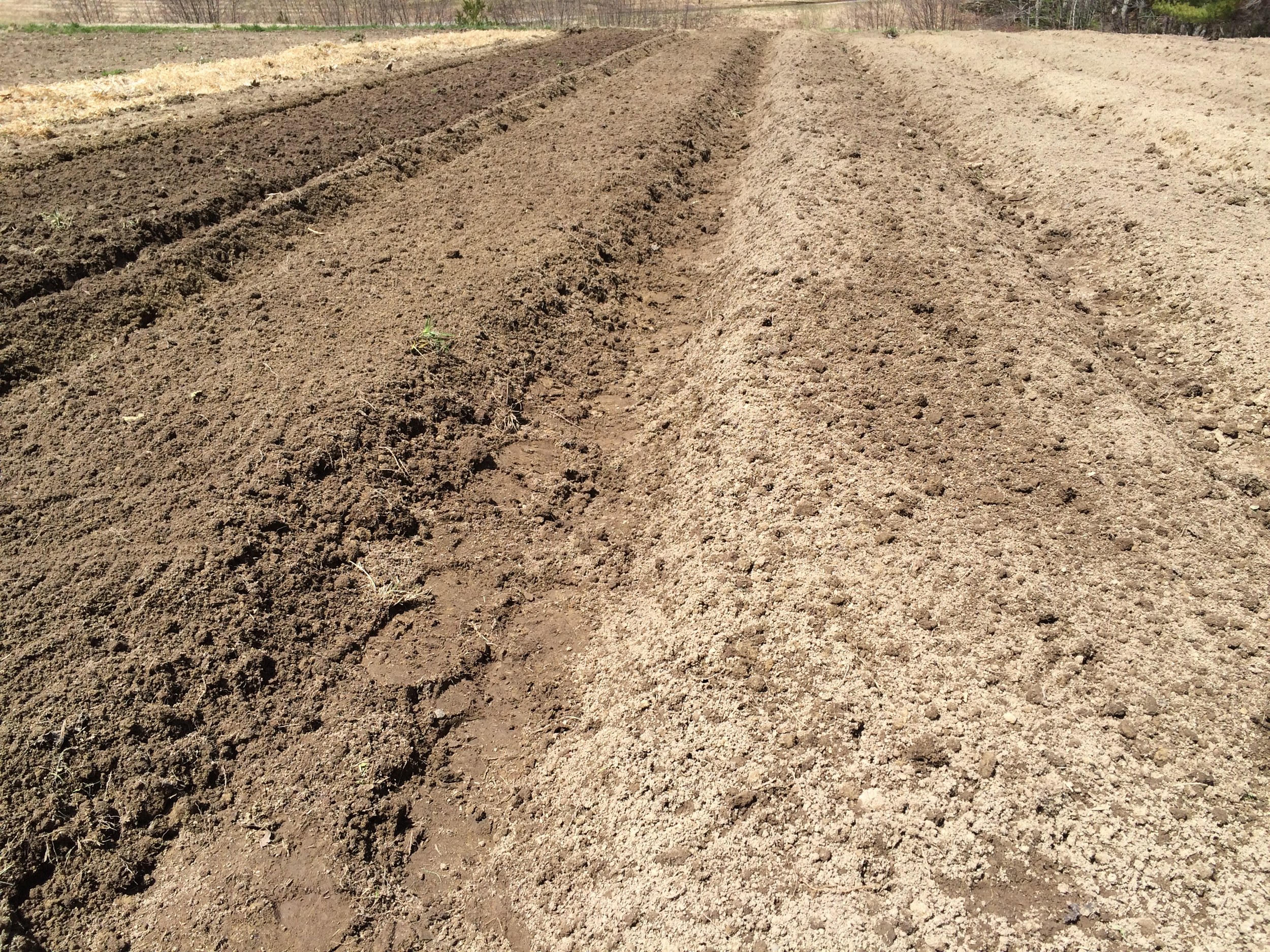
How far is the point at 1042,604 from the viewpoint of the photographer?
12.0 feet

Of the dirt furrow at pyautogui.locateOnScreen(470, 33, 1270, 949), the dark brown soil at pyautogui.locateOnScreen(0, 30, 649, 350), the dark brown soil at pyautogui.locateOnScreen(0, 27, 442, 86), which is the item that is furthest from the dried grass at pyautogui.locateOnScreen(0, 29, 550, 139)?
the dirt furrow at pyautogui.locateOnScreen(470, 33, 1270, 949)

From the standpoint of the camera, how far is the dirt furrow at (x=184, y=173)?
7.17 meters

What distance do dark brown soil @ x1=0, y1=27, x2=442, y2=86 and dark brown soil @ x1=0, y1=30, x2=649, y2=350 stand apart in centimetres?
905

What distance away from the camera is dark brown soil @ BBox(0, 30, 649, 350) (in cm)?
712

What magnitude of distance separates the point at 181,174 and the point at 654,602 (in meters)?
9.22

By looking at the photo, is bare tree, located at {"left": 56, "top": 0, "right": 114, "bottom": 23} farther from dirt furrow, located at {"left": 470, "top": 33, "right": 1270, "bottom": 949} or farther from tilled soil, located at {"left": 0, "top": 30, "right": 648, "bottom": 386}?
dirt furrow, located at {"left": 470, "top": 33, "right": 1270, "bottom": 949}

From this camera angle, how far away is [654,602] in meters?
4.29

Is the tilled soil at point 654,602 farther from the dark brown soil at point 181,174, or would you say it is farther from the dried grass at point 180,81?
the dried grass at point 180,81

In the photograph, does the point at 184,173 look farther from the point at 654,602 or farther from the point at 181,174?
the point at 654,602

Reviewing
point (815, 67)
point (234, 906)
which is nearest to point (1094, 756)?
point (234, 906)

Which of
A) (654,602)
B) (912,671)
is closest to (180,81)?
(654,602)

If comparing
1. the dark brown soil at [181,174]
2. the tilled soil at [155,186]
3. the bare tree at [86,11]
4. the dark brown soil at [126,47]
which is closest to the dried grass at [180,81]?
the dark brown soil at [126,47]

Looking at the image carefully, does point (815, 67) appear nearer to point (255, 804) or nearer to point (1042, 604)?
point (1042, 604)

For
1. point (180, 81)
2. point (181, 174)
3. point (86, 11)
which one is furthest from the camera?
point (86, 11)
